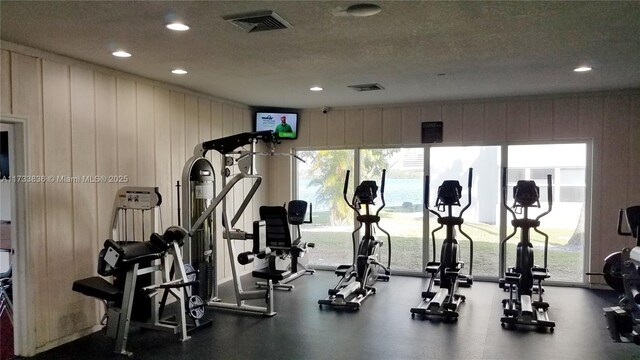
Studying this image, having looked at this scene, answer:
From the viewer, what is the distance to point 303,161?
529 cm

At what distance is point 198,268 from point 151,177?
1277 mm

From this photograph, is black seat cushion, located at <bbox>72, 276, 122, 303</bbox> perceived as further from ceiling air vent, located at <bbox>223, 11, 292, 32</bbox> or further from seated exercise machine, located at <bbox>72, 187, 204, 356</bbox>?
ceiling air vent, located at <bbox>223, 11, 292, 32</bbox>

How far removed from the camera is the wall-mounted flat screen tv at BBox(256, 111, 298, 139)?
752cm

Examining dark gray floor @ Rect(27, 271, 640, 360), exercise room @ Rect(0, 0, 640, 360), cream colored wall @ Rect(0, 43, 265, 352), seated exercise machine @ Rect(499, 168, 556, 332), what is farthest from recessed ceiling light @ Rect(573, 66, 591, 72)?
cream colored wall @ Rect(0, 43, 265, 352)

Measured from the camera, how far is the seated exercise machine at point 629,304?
3855 millimetres

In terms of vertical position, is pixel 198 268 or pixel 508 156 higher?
pixel 508 156

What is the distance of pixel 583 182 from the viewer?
6.40 metres

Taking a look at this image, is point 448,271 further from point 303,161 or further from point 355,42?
point 355,42

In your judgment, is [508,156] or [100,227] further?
[508,156]

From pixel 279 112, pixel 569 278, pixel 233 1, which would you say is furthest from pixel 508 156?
pixel 233 1

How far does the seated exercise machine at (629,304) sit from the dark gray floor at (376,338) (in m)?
0.20

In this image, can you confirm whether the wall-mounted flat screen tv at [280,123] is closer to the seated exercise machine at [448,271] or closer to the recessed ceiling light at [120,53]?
the seated exercise machine at [448,271]

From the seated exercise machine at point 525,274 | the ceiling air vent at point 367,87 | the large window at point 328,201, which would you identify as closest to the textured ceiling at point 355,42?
the ceiling air vent at point 367,87

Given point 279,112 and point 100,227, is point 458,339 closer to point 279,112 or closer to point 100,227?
point 100,227
